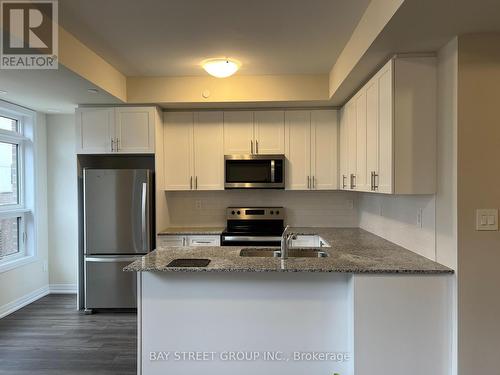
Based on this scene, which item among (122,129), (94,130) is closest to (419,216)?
(122,129)

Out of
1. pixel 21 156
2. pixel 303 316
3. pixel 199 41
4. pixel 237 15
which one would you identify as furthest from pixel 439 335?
pixel 21 156

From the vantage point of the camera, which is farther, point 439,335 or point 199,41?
point 199,41

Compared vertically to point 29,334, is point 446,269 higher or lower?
higher

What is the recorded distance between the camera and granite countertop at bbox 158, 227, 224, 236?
12.7 ft

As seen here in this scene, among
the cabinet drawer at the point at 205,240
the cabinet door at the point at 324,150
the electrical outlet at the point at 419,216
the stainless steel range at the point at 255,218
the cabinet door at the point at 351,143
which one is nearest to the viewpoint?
the electrical outlet at the point at 419,216

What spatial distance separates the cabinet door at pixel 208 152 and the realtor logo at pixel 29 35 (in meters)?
1.80

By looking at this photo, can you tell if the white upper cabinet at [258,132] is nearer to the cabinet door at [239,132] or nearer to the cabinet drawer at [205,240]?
the cabinet door at [239,132]

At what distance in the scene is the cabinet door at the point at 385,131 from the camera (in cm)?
239

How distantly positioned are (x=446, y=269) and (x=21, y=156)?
469 centimetres

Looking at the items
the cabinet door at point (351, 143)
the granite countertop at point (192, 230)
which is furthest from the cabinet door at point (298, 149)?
the granite countertop at point (192, 230)

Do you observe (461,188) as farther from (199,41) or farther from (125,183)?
(125,183)

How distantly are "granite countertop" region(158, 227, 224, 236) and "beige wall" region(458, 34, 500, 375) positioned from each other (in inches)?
101

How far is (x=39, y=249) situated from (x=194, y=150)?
2.45 metres

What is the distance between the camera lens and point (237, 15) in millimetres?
2346
